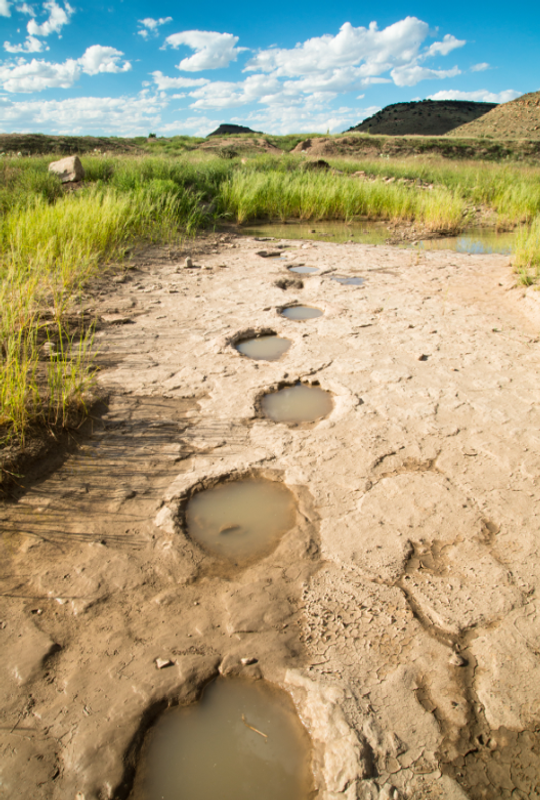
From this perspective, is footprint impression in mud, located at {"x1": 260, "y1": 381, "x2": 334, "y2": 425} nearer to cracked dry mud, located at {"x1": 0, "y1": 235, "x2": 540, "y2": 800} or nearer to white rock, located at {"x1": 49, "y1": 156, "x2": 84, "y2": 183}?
cracked dry mud, located at {"x1": 0, "y1": 235, "x2": 540, "y2": 800}

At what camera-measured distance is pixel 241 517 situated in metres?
1.87

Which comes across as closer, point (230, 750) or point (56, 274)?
point (230, 750)

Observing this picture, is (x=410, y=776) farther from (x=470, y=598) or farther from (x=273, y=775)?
(x=470, y=598)

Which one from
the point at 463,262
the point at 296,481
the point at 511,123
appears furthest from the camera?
the point at 511,123

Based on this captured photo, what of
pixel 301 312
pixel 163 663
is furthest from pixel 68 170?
pixel 163 663

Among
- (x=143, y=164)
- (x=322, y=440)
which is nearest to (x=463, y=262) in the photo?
(x=322, y=440)

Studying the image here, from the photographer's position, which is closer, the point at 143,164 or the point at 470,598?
the point at 470,598

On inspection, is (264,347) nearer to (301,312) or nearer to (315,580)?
(301,312)

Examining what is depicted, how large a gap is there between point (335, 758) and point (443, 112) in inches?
2659

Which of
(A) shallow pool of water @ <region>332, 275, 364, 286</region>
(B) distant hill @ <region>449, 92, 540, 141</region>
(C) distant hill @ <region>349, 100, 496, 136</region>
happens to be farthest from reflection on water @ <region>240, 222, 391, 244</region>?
(C) distant hill @ <region>349, 100, 496, 136</region>

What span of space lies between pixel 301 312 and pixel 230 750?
3337mm

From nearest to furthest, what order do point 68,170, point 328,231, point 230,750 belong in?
1. point 230,750
2. point 328,231
3. point 68,170

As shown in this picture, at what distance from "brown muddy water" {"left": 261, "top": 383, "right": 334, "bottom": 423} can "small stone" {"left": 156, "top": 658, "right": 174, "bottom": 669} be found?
1344mm

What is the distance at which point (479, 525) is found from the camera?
5.88 feet
